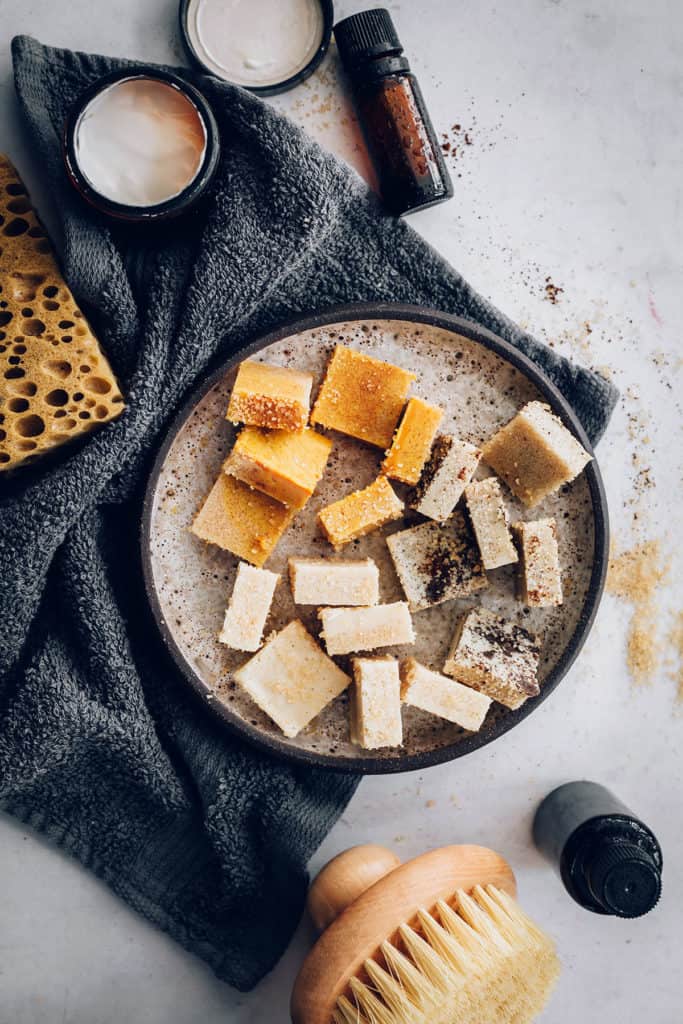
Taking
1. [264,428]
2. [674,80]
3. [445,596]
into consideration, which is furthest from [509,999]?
[674,80]

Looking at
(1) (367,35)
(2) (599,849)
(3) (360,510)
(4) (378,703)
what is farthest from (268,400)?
(2) (599,849)

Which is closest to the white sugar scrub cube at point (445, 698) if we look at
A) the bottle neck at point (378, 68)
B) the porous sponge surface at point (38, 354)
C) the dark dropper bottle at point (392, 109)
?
the porous sponge surface at point (38, 354)

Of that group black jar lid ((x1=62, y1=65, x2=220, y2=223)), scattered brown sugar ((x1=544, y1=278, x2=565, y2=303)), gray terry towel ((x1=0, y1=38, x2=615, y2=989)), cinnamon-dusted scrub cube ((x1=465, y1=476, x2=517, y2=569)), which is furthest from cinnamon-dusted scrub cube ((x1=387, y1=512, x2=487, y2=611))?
black jar lid ((x1=62, y1=65, x2=220, y2=223))

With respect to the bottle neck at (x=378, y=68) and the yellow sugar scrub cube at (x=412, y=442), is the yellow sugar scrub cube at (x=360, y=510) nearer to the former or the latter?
the yellow sugar scrub cube at (x=412, y=442)

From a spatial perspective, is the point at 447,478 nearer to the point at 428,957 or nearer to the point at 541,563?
the point at 541,563

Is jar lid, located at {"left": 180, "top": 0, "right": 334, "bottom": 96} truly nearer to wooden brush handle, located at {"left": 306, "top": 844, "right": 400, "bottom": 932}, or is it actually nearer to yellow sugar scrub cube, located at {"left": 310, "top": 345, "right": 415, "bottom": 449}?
yellow sugar scrub cube, located at {"left": 310, "top": 345, "right": 415, "bottom": 449}

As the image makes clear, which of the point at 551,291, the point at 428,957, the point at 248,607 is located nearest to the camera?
the point at 428,957
